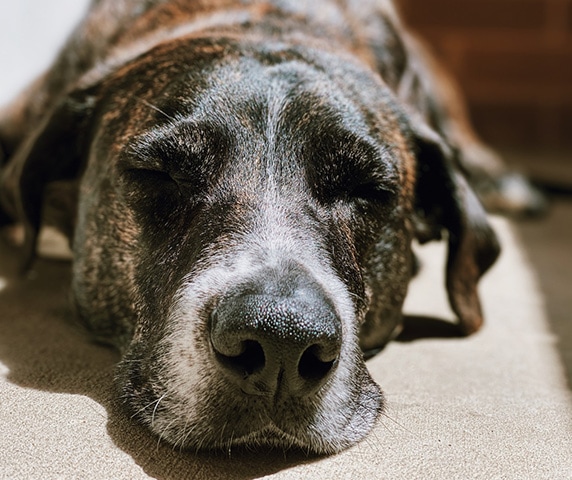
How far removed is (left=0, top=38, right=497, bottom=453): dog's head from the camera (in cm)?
A: 153

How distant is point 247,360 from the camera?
1.49m

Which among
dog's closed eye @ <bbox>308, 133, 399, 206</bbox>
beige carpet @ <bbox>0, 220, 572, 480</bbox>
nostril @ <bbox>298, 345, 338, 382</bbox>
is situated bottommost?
beige carpet @ <bbox>0, 220, 572, 480</bbox>

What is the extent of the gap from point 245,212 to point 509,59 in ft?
14.5

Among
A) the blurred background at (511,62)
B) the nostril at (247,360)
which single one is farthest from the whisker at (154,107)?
the blurred background at (511,62)

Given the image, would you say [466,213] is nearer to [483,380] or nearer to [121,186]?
[483,380]

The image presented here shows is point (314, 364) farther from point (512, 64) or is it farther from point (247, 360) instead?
point (512, 64)

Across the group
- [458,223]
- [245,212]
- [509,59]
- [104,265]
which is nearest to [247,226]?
[245,212]

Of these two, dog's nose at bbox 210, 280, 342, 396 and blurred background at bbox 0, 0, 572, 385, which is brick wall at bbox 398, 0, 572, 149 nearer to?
blurred background at bbox 0, 0, 572, 385

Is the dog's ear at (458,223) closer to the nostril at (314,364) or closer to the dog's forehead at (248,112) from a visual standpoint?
the dog's forehead at (248,112)

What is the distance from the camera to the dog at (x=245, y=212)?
154 centimetres

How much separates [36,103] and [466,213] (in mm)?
1563

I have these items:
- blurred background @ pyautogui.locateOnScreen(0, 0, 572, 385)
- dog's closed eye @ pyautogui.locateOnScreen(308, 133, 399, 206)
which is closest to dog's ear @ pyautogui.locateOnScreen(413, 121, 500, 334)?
dog's closed eye @ pyautogui.locateOnScreen(308, 133, 399, 206)

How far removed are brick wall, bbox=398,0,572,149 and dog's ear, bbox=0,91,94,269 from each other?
3840mm

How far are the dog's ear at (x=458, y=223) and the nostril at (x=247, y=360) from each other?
102cm
